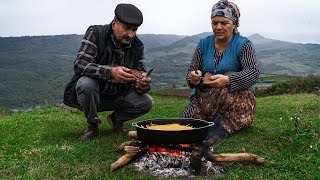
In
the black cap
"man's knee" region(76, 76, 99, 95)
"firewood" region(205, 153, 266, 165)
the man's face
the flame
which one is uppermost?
the black cap

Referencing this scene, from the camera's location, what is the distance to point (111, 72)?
22.0 feet

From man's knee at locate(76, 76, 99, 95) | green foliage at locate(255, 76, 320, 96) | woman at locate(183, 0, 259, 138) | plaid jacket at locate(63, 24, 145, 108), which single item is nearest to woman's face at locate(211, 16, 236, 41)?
woman at locate(183, 0, 259, 138)

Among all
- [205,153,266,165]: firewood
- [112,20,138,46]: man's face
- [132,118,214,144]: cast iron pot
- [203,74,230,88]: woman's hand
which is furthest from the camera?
[112,20,138,46]: man's face

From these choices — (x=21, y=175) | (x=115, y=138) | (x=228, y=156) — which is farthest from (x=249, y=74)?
(x=21, y=175)

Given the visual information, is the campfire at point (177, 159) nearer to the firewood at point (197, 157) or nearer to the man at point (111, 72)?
the firewood at point (197, 157)

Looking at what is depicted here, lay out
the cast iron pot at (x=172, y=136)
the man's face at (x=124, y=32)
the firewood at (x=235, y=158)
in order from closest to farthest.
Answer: the cast iron pot at (x=172, y=136) < the firewood at (x=235, y=158) < the man's face at (x=124, y=32)

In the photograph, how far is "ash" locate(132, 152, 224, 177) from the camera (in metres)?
5.16

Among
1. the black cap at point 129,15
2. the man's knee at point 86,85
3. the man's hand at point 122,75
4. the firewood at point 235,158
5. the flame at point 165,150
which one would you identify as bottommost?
the firewood at point 235,158

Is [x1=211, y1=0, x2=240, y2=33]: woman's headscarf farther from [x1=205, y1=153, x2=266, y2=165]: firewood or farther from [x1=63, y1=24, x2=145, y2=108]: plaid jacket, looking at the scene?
[x1=205, y1=153, x2=266, y2=165]: firewood

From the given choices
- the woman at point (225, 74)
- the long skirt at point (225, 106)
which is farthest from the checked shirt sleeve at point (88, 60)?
the long skirt at point (225, 106)

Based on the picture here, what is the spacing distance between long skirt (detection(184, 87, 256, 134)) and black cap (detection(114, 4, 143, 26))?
5.43 ft

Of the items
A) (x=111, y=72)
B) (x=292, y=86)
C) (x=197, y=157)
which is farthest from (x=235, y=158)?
(x=292, y=86)

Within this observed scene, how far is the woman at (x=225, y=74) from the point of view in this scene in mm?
6457

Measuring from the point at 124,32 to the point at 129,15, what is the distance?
1.02ft
